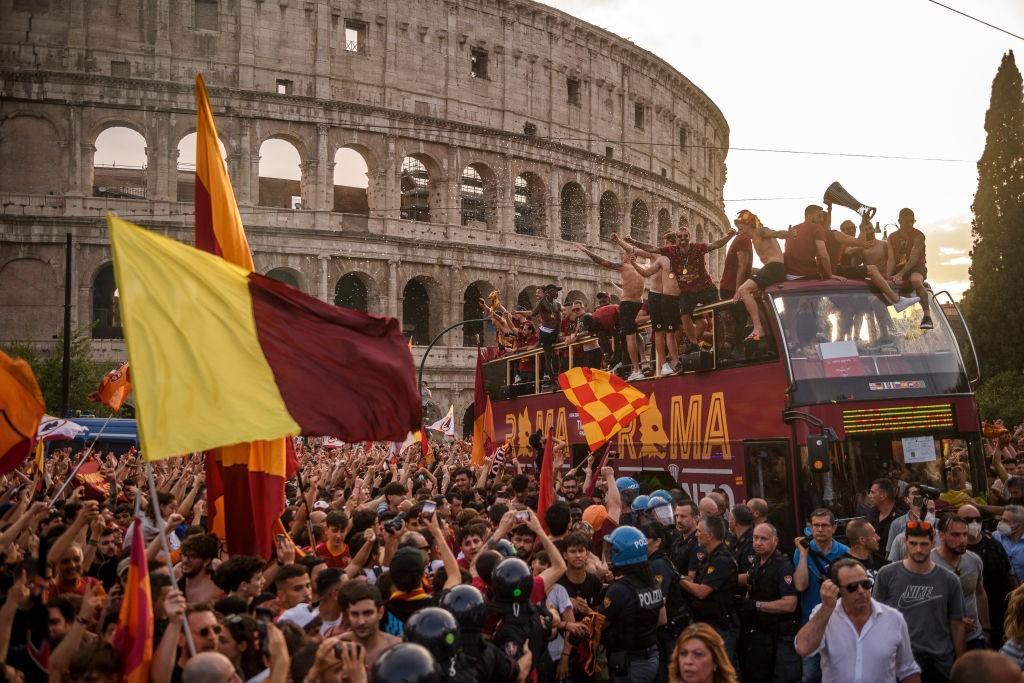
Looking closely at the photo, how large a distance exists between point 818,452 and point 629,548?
13.3ft

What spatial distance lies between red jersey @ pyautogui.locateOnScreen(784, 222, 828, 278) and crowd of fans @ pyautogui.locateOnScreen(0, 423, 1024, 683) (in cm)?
320

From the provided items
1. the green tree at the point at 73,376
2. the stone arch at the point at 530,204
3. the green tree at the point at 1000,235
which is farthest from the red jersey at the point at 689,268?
the stone arch at the point at 530,204

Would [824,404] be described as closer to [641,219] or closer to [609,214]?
[609,214]

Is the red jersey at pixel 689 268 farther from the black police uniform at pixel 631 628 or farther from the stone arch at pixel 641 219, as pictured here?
the stone arch at pixel 641 219

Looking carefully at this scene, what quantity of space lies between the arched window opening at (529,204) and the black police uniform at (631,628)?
42644mm

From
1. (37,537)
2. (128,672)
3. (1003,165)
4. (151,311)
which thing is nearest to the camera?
(128,672)

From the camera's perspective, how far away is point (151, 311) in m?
5.22

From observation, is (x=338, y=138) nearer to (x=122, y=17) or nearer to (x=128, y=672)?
(x=122, y=17)

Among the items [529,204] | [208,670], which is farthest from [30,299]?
[208,670]

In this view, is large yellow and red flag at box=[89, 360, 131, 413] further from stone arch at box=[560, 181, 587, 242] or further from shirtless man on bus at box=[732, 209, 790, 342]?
stone arch at box=[560, 181, 587, 242]

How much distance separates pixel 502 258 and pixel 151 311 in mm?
40593

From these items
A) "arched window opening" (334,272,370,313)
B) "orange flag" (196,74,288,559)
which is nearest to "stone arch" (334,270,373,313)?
"arched window opening" (334,272,370,313)

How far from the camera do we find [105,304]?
4166 centimetres

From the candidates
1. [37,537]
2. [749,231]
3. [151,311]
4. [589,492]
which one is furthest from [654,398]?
[151,311]
